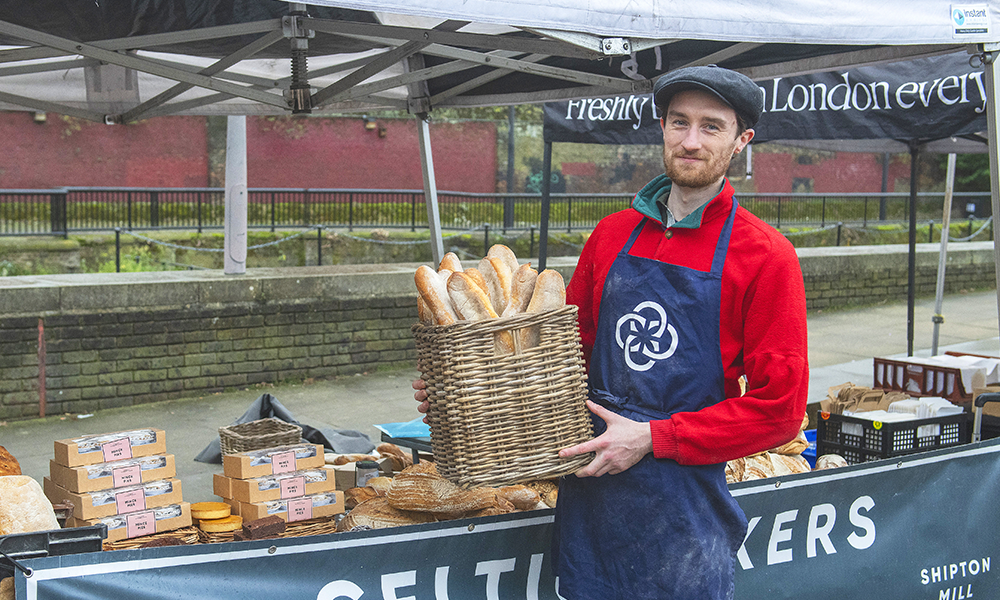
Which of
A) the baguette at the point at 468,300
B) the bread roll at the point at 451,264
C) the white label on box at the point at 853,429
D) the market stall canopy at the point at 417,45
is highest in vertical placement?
the market stall canopy at the point at 417,45

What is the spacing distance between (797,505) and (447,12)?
2.24 m

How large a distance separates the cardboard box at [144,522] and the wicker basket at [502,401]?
6.18 feet

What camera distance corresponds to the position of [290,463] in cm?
396

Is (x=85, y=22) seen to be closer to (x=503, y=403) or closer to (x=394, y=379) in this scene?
(x=503, y=403)

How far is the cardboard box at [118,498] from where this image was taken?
3523mm

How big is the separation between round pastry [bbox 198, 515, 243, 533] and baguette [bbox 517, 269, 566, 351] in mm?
2092

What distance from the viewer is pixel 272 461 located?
3.94 metres

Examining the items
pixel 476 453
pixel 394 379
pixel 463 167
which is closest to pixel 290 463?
pixel 476 453

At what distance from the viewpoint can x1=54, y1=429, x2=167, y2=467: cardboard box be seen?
11.6 ft

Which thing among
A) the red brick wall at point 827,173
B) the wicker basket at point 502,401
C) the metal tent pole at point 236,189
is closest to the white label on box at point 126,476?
the wicker basket at point 502,401

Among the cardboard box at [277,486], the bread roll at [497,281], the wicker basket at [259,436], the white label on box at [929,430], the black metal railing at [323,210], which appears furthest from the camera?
the black metal railing at [323,210]

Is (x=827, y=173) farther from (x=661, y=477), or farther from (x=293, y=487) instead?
(x=661, y=477)

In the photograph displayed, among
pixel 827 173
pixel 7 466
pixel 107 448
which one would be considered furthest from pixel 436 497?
pixel 827 173

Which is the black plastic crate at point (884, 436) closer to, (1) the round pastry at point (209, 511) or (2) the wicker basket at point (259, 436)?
(2) the wicker basket at point (259, 436)
